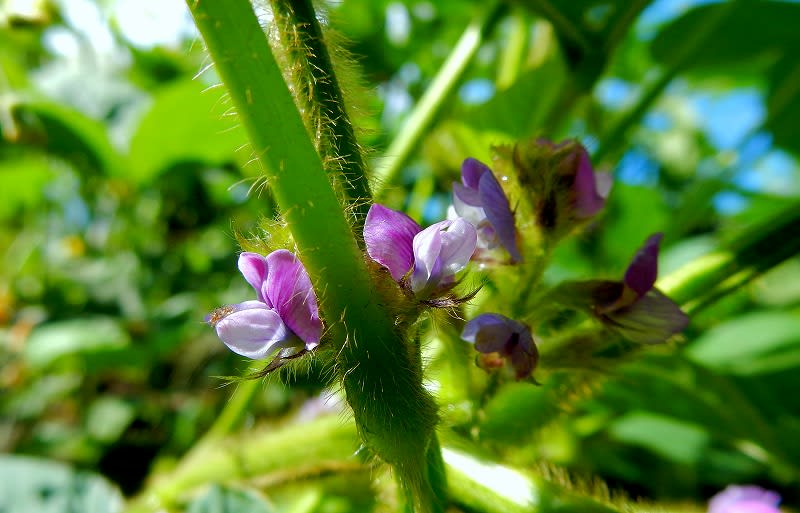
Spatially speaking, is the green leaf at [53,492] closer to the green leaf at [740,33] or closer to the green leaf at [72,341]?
the green leaf at [72,341]

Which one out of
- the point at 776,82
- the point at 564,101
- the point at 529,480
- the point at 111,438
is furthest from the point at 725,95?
the point at 529,480

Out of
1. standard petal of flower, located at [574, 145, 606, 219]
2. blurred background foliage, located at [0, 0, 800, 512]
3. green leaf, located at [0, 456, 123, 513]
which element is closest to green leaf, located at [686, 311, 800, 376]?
blurred background foliage, located at [0, 0, 800, 512]

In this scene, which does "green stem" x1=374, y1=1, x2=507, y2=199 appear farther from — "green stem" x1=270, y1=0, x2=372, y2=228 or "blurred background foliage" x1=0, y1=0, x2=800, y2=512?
"green stem" x1=270, y1=0, x2=372, y2=228

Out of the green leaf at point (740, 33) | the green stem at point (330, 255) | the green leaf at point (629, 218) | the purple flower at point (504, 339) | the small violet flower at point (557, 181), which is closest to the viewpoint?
the green stem at point (330, 255)

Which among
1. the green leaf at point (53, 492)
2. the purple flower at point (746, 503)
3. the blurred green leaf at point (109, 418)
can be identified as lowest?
the blurred green leaf at point (109, 418)

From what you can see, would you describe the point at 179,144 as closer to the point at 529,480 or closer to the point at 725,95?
the point at 529,480

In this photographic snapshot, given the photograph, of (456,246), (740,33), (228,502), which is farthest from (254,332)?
(740,33)

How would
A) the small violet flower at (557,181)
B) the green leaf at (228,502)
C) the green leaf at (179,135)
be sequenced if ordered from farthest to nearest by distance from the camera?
the green leaf at (179,135) → the green leaf at (228,502) → the small violet flower at (557,181)

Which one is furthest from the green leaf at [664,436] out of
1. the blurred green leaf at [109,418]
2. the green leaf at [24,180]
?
the green leaf at [24,180]
